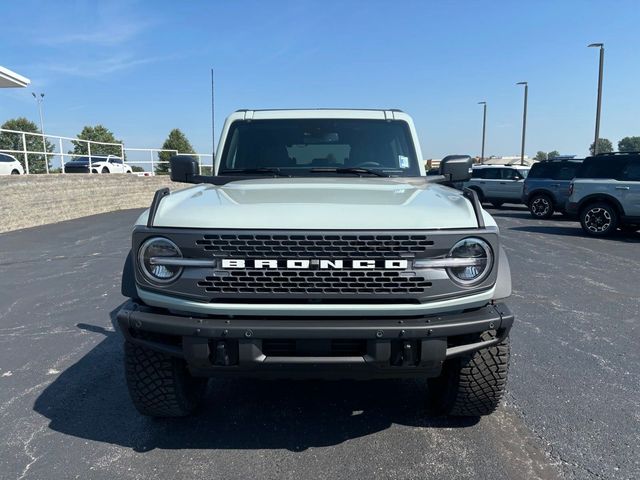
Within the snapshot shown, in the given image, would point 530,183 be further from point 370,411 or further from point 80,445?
point 80,445

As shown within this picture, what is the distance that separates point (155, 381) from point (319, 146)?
2.24m

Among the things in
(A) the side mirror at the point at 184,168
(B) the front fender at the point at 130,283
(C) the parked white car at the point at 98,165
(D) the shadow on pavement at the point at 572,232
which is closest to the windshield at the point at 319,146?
(A) the side mirror at the point at 184,168

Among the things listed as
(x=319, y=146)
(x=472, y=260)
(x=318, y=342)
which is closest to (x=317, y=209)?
(x=318, y=342)

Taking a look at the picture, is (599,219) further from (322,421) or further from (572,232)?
(322,421)

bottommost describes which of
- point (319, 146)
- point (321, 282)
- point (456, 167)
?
point (321, 282)

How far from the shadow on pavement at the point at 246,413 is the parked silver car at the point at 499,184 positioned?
1732cm

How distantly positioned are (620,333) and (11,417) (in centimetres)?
497

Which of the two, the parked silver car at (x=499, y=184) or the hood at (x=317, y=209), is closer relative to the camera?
the hood at (x=317, y=209)

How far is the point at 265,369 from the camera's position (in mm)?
2492

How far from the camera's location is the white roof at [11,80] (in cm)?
1533

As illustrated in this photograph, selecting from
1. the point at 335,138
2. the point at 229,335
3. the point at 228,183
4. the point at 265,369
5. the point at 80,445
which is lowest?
the point at 80,445

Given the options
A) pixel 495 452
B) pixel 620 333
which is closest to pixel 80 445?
pixel 495 452

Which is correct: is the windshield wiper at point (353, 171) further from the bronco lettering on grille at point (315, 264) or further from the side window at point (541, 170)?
the side window at point (541, 170)

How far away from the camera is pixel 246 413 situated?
3.31m
